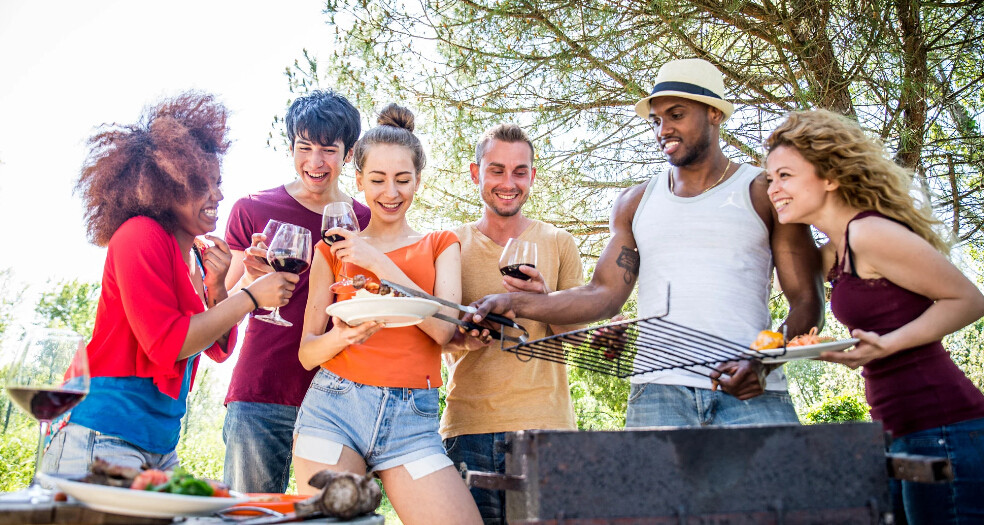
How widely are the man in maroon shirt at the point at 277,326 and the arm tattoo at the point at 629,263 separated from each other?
1292 mm

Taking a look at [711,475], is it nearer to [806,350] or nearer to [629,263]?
[806,350]

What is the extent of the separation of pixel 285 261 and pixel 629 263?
149 centimetres

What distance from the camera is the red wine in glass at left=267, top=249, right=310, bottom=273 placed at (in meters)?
A: 2.81

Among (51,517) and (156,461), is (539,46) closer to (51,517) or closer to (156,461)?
(156,461)

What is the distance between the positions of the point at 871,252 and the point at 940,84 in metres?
3.54

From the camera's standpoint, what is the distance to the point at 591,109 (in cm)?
655

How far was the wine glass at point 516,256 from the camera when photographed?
2781mm

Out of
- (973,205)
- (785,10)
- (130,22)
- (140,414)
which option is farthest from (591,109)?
(130,22)

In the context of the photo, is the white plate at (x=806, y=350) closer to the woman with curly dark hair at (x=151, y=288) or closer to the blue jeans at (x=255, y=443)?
the woman with curly dark hair at (x=151, y=288)

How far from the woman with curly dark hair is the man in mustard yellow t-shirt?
0.96 m

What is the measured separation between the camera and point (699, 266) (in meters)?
3.04

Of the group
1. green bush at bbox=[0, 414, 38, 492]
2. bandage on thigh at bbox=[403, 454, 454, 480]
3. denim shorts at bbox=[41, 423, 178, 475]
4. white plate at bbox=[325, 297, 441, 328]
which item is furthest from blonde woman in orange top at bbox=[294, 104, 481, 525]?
green bush at bbox=[0, 414, 38, 492]

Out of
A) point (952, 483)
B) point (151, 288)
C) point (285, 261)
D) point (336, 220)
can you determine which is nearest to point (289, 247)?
point (285, 261)

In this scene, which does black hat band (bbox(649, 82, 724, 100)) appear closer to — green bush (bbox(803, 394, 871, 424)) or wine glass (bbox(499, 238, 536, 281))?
wine glass (bbox(499, 238, 536, 281))
